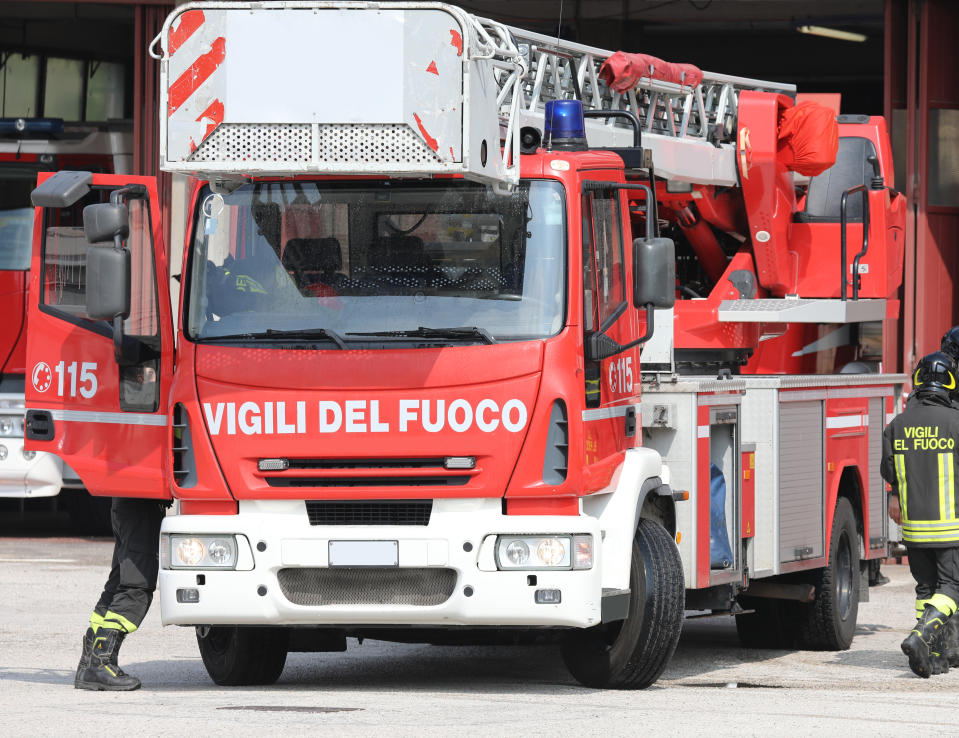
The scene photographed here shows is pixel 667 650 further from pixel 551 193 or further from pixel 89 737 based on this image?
pixel 89 737

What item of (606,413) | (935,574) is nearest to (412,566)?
(606,413)

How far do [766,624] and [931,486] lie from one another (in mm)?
1822

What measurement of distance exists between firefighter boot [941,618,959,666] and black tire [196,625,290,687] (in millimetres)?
3543

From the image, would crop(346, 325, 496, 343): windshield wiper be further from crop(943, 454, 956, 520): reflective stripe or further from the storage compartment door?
crop(943, 454, 956, 520): reflective stripe

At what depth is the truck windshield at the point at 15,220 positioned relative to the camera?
61.0 feet

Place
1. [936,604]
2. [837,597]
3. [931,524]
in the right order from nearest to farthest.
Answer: [936,604] → [931,524] → [837,597]

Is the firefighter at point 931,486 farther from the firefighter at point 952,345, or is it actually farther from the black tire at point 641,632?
the black tire at point 641,632

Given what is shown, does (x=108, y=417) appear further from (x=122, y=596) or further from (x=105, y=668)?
(x=105, y=668)

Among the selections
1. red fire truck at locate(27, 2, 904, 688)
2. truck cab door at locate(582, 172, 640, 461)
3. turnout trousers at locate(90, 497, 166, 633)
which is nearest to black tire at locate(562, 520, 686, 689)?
red fire truck at locate(27, 2, 904, 688)

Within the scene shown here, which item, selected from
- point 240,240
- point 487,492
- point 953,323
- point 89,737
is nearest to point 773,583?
point 487,492

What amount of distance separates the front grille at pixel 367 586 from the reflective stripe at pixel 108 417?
1.12 metres

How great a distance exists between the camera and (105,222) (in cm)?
864

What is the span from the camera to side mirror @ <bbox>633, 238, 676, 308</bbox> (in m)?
8.92

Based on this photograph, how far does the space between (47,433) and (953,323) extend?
1211 cm
